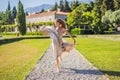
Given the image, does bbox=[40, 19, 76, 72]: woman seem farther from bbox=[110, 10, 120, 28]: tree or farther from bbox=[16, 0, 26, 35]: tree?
bbox=[16, 0, 26, 35]: tree

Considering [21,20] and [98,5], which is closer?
[21,20]

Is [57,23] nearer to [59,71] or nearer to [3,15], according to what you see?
[59,71]

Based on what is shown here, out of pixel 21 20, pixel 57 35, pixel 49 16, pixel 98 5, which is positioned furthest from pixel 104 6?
pixel 57 35

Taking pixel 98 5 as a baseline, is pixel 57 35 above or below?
below

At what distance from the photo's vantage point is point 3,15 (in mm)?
134375

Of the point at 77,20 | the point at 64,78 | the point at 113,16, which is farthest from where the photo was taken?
the point at 77,20

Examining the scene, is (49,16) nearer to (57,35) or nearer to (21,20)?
(21,20)

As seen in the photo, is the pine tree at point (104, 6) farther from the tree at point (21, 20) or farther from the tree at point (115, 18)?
the tree at point (21, 20)

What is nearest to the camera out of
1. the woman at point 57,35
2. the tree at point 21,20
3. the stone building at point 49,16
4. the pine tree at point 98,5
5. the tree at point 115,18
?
the woman at point 57,35

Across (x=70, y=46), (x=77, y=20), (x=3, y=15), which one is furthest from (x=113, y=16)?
(x=3, y=15)

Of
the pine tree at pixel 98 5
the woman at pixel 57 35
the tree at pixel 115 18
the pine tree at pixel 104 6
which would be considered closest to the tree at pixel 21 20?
the pine tree at pixel 104 6

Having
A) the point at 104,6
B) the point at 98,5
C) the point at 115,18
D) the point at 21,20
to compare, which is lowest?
the point at 21,20

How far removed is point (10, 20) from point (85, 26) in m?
69.2

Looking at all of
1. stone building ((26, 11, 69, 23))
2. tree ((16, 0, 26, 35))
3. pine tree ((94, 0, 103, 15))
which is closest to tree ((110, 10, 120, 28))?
pine tree ((94, 0, 103, 15))
